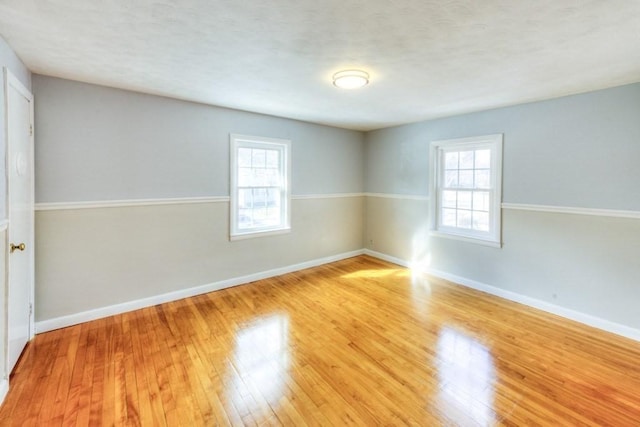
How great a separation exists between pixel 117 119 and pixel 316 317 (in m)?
2.96

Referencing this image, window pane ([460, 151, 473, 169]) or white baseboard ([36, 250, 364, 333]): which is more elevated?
window pane ([460, 151, 473, 169])

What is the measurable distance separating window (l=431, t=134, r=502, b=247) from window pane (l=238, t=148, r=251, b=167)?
2730 mm

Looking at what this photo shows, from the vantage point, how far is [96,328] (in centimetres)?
284

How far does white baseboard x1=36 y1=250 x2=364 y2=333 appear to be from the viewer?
281 centimetres

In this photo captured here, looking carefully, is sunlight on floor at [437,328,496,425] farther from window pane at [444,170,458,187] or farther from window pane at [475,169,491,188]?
window pane at [444,170,458,187]

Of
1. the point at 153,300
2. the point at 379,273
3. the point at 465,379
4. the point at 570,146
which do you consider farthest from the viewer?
the point at 379,273

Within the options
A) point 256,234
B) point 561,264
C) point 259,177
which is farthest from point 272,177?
point 561,264

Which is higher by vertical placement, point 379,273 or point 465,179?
point 465,179

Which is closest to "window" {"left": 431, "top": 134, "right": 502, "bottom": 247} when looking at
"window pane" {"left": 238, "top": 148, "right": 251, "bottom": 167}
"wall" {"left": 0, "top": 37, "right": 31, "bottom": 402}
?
"window pane" {"left": 238, "top": 148, "right": 251, "bottom": 167}

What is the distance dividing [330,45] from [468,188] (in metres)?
2.97

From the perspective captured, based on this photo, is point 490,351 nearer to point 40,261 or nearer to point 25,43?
point 40,261

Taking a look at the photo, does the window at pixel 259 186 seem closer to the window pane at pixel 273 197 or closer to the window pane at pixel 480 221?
the window pane at pixel 273 197

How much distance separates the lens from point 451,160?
425 cm

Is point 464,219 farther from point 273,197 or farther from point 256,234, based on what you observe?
point 256,234
